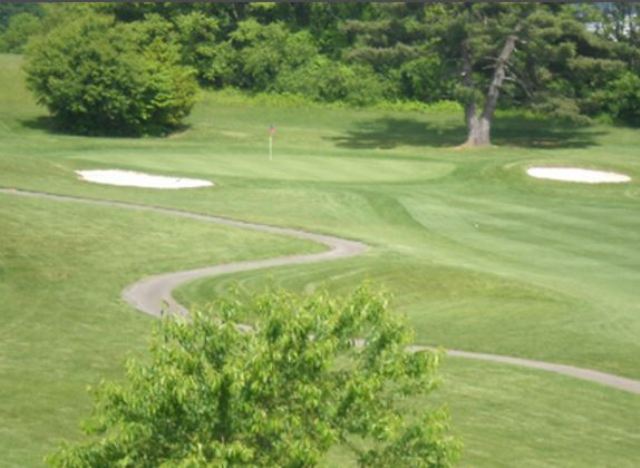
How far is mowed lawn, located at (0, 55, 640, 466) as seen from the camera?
23.9m

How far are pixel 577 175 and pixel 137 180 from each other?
20.6 m

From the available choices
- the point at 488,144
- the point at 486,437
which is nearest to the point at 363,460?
the point at 486,437

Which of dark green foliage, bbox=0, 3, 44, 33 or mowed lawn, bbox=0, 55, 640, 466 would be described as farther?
dark green foliage, bbox=0, 3, 44, 33

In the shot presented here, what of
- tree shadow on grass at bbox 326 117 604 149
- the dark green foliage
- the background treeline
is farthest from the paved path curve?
the dark green foliage

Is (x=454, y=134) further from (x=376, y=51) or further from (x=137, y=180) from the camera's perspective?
(x=137, y=180)

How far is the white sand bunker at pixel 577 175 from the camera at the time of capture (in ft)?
193

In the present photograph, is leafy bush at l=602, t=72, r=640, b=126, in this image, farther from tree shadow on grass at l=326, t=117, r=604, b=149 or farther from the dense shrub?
the dense shrub

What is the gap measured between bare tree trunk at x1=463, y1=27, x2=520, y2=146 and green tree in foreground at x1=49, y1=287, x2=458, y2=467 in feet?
192

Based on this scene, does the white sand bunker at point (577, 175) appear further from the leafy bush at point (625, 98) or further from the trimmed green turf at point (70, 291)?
the trimmed green turf at point (70, 291)

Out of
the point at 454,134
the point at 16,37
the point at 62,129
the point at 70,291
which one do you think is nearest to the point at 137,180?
the point at 70,291

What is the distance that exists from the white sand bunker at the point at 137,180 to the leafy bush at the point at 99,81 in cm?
1997

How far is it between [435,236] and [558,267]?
18.6ft

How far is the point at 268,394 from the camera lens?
13.1 m

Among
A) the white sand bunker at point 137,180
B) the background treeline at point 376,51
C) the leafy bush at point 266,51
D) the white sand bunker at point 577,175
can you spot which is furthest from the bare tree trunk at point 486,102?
the white sand bunker at point 137,180
